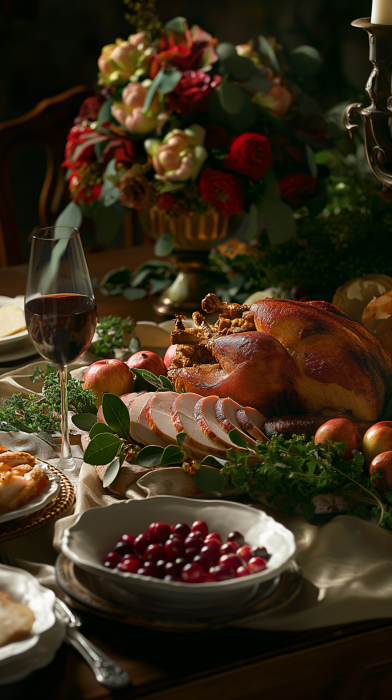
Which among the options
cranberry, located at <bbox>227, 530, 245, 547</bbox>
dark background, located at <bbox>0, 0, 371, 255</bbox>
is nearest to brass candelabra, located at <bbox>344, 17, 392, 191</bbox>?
cranberry, located at <bbox>227, 530, 245, 547</bbox>

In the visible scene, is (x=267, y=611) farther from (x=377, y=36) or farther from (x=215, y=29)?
(x=215, y=29)

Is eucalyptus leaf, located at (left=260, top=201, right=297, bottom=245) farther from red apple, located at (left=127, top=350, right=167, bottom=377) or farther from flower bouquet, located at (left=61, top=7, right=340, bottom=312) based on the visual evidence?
red apple, located at (left=127, top=350, right=167, bottom=377)

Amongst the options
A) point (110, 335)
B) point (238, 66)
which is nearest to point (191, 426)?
point (110, 335)

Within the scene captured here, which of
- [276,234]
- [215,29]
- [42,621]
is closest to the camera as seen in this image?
[42,621]

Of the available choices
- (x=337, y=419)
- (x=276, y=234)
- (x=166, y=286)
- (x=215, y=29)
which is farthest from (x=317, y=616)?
(x=215, y=29)

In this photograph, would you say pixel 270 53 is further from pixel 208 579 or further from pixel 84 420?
pixel 208 579

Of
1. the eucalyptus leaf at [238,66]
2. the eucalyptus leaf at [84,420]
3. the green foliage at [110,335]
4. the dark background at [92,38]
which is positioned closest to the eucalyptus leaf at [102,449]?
the eucalyptus leaf at [84,420]

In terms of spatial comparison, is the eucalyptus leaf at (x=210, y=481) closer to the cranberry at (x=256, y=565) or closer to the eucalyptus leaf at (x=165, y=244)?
the cranberry at (x=256, y=565)

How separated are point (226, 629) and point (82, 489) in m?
0.35

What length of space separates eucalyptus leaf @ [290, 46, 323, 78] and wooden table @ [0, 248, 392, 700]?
1.63 m

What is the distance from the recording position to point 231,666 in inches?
26.8

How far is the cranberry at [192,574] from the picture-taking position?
70cm

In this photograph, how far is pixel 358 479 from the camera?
937 millimetres

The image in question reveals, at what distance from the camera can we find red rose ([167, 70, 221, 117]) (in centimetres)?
168
